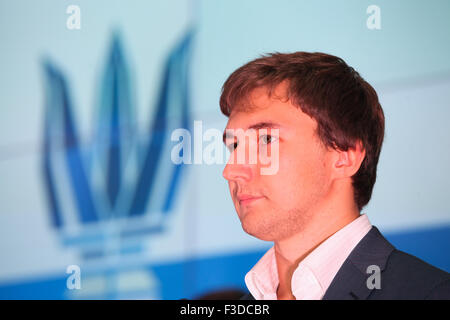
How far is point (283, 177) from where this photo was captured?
1.54m

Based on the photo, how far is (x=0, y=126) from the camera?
2.40 metres

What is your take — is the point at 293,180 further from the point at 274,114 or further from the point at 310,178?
the point at 274,114

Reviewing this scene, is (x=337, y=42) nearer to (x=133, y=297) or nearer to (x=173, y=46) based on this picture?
(x=173, y=46)

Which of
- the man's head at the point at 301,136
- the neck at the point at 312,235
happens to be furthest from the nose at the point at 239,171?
the neck at the point at 312,235

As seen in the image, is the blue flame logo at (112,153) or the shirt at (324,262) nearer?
the shirt at (324,262)

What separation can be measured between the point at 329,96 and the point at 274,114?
0.20 m

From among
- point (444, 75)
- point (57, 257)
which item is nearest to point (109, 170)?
point (57, 257)

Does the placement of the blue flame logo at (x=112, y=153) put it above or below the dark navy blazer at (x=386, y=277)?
above

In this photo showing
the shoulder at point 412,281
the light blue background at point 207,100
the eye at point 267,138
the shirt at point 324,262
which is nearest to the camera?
the shoulder at point 412,281

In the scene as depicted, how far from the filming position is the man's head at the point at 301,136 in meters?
1.54

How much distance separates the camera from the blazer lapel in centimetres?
138

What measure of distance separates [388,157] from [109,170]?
1.29 meters

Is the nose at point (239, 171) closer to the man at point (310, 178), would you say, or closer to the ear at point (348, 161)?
the man at point (310, 178)

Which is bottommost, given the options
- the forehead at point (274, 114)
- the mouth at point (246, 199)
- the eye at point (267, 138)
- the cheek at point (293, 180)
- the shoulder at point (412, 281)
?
the shoulder at point (412, 281)
